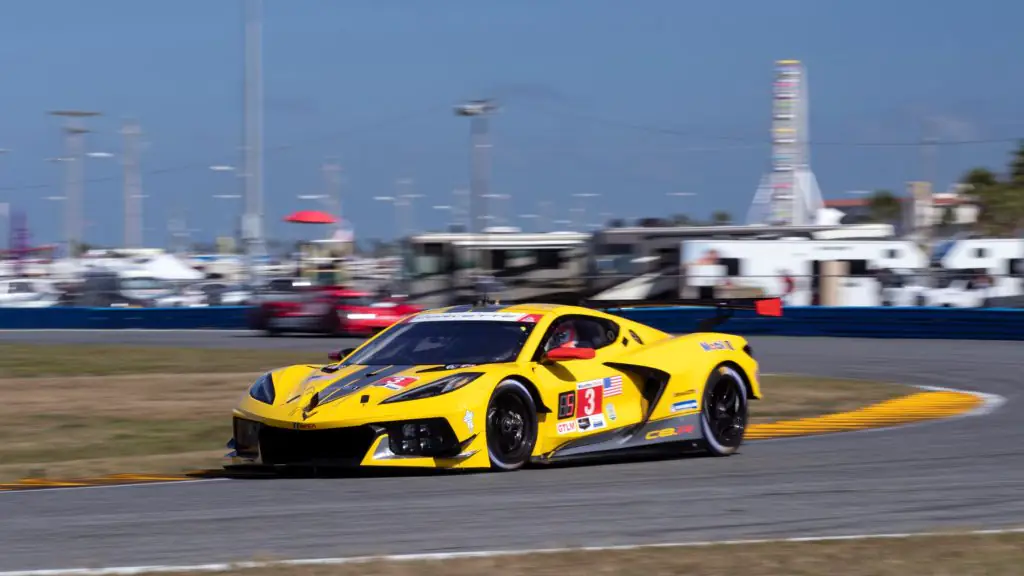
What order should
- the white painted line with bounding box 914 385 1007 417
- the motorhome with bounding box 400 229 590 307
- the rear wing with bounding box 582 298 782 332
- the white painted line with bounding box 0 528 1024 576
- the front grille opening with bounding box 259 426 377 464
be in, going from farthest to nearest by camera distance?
the motorhome with bounding box 400 229 590 307, the white painted line with bounding box 914 385 1007 417, the rear wing with bounding box 582 298 782 332, the front grille opening with bounding box 259 426 377 464, the white painted line with bounding box 0 528 1024 576

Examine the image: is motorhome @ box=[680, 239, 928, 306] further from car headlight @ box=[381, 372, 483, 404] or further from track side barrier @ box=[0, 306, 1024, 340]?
car headlight @ box=[381, 372, 483, 404]

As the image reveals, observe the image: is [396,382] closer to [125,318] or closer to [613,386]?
[613,386]

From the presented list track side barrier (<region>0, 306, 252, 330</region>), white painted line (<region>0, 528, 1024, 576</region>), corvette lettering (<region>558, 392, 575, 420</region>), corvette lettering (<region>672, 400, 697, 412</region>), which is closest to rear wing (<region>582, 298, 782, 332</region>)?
corvette lettering (<region>672, 400, 697, 412</region>)

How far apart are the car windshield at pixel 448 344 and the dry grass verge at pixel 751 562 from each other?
3.37 meters

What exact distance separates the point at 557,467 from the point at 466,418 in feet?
3.22

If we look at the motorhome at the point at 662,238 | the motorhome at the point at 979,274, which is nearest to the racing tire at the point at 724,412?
the motorhome at the point at 979,274

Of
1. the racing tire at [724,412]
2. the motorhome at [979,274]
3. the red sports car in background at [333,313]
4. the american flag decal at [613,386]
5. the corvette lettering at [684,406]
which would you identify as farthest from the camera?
the red sports car in background at [333,313]

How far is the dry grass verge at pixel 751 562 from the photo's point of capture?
18.1 feet

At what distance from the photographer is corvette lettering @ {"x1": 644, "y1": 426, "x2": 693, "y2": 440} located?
9680mm

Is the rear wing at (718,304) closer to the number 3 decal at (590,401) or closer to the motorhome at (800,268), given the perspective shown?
the number 3 decal at (590,401)

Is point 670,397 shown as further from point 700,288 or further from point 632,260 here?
point 632,260

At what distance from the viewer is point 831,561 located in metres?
5.73

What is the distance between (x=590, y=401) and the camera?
30.8ft

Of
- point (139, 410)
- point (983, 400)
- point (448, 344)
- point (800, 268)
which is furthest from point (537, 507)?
point (800, 268)
